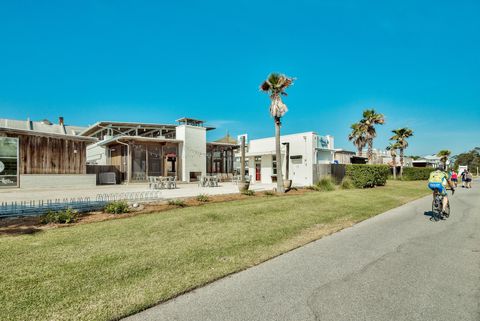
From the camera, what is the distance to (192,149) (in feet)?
89.5

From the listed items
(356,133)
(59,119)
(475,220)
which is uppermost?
(59,119)

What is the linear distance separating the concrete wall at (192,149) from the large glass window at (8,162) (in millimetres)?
12756

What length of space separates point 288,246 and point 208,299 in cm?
275

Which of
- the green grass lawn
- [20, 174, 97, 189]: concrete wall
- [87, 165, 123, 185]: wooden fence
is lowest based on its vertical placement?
the green grass lawn

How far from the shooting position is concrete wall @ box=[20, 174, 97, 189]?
1752 cm

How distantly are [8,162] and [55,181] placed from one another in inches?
109

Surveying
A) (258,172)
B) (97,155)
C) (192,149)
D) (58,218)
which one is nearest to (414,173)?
(258,172)

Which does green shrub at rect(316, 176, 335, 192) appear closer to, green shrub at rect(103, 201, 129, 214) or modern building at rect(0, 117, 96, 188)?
green shrub at rect(103, 201, 129, 214)

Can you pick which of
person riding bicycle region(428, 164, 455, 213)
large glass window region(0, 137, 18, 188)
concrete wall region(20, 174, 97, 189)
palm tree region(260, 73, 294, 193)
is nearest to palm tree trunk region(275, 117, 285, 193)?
palm tree region(260, 73, 294, 193)

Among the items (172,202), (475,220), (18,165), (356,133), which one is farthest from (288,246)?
(356,133)

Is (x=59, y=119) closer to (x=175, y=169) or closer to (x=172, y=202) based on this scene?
(x=175, y=169)

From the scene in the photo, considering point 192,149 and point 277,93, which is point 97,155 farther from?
point 277,93

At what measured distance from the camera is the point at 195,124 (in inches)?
1131

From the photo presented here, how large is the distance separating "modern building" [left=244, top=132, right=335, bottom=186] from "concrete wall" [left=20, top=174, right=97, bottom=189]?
49.2ft
